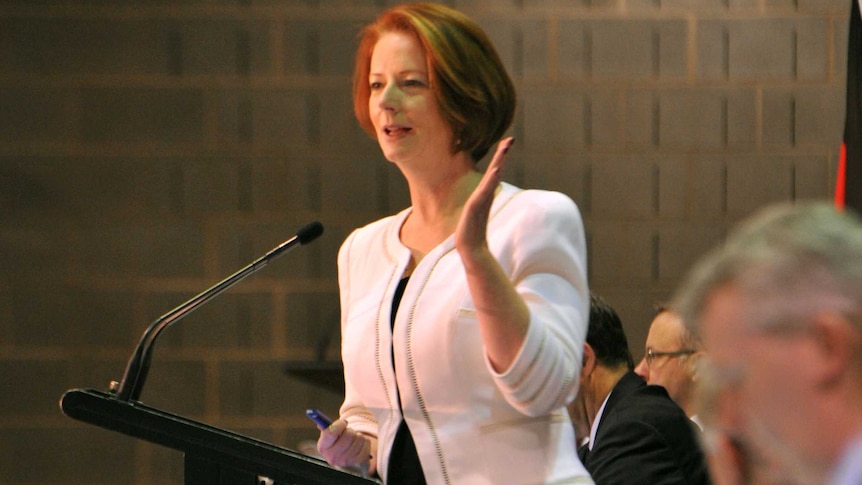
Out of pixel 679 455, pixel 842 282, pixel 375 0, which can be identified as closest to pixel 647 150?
pixel 375 0

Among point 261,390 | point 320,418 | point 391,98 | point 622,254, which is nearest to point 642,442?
point 320,418

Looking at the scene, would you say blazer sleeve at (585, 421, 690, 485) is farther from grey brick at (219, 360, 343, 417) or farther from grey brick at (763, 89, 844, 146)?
grey brick at (763, 89, 844, 146)

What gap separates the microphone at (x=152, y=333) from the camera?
2.02m

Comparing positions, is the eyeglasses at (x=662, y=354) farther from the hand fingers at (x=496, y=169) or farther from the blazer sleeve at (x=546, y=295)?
the hand fingers at (x=496, y=169)

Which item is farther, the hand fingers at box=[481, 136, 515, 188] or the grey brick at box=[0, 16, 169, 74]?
the grey brick at box=[0, 16, 169, 74]

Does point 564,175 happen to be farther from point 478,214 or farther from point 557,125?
point 478,214

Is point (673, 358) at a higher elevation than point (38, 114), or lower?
lower

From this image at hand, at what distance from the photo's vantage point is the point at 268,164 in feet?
16.7

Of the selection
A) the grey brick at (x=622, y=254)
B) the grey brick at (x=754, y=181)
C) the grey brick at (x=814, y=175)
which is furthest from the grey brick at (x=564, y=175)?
the grey brick at (x=814, y=175)

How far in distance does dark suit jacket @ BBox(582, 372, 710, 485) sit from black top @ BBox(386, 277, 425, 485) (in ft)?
2.57

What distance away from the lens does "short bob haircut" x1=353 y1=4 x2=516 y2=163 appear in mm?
2219

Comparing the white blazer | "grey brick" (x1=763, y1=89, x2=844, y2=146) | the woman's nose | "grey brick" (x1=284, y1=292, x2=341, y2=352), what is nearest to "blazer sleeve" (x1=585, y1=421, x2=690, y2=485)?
the white blazer

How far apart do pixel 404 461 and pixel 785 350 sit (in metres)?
1.39

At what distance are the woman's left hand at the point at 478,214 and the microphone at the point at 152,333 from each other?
50 centimetres
